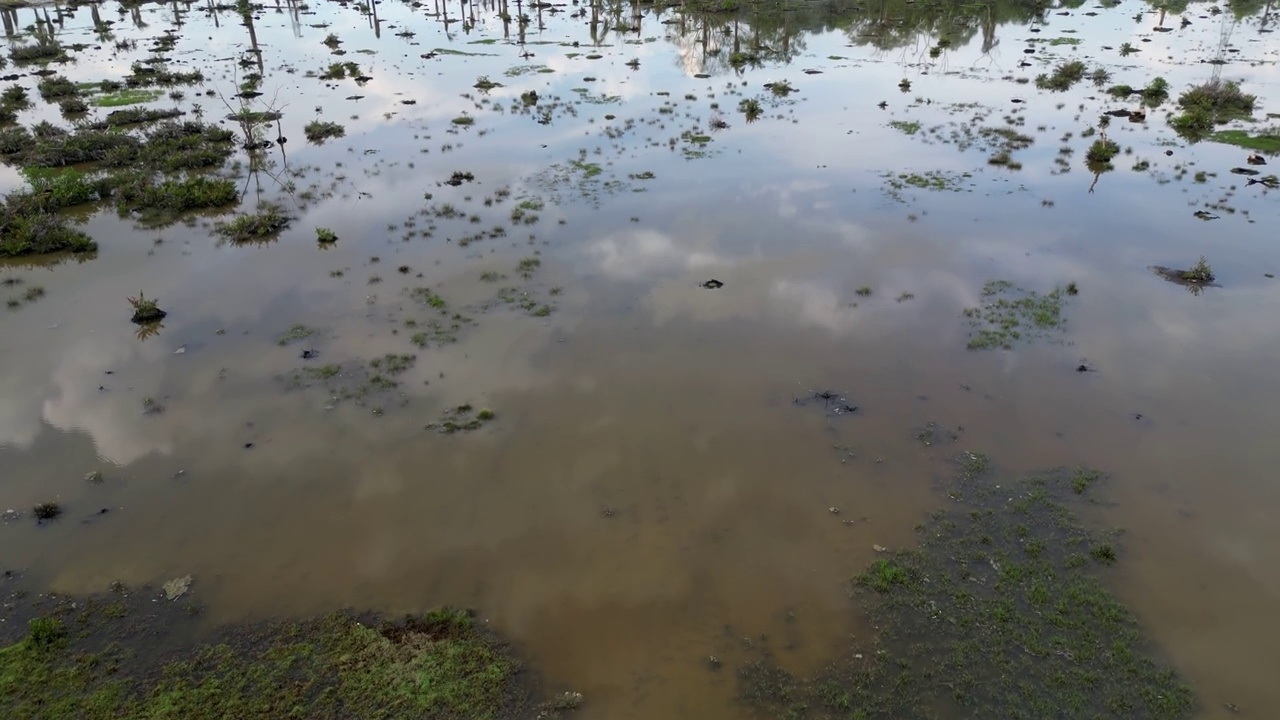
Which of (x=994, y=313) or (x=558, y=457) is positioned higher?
(x=994, y=313)

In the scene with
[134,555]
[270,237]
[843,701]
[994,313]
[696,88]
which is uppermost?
[696,88]

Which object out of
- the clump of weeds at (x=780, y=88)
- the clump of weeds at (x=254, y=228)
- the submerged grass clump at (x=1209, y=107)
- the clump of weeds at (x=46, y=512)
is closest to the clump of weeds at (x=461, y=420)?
the clump of weeds at (x=46, y=512)

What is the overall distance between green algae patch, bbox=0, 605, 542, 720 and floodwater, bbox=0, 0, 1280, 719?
1.88 ft

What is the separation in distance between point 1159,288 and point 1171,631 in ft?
37.3

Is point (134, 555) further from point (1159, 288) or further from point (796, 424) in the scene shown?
point (1159, 288)

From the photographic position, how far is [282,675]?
845 cm

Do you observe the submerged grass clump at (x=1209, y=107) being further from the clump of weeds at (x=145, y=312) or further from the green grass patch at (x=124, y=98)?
the green grass patch at (x=124, y=98)

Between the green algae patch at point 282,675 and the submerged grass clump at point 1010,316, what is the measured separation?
12.2m

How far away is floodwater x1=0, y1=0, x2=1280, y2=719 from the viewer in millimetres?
9719

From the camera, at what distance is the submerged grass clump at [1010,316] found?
14977mm

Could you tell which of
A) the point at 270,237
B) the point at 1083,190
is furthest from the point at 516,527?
the point at 1083,190

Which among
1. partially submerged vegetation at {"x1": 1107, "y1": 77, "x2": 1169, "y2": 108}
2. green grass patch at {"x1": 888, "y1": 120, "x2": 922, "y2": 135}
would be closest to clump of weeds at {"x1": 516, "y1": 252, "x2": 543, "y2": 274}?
green grass patch at {"x1": 888, "y1": 120, "x2": 922, "y2": 135}

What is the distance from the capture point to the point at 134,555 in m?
10.2

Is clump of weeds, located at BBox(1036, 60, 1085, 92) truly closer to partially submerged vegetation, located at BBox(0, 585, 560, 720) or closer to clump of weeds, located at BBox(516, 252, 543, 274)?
clump of weeds, located at BBox(516, 252, 543, 274)
